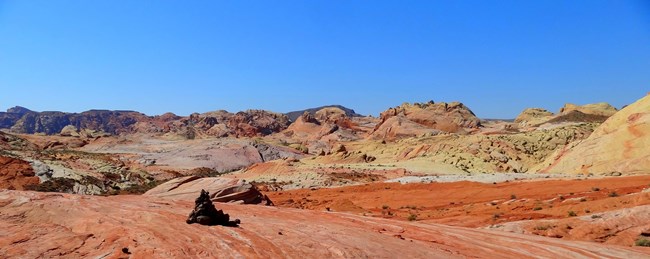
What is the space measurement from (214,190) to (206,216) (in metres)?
9.63

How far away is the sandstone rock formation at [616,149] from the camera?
34438mm

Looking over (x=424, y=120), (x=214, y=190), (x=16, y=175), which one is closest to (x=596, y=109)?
(x=424, y=120)

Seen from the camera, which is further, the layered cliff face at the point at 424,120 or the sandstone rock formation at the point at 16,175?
the layered cliff face at the point at 424,120

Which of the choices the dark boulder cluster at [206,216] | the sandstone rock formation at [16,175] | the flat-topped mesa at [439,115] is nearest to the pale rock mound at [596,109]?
the flat-topped mesa at [439,115]

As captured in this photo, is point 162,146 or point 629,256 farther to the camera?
point 162,146

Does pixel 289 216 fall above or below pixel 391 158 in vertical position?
below

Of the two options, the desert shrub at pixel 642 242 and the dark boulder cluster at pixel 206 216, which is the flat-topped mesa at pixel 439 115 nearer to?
the desert shrub at pixel 642 242

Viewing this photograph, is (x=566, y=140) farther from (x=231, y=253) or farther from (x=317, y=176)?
(x=231, y=253)

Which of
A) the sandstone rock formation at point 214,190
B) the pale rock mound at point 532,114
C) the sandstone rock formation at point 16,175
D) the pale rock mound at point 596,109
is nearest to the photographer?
the sandstone rock formation at point 214,190

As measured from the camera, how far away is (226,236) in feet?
37.0

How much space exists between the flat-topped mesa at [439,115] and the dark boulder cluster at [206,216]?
86.7m

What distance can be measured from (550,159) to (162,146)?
73253mm

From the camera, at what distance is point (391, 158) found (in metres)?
65.6

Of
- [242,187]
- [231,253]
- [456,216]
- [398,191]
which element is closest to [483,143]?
[398,191]
